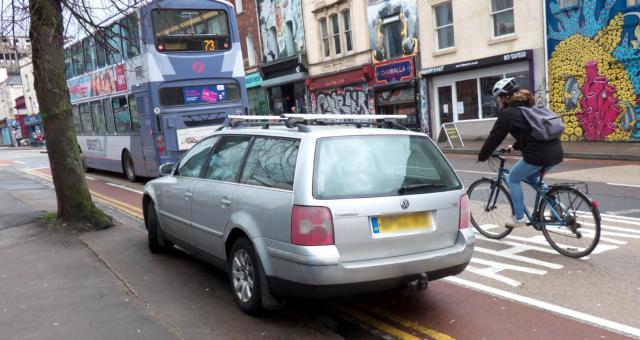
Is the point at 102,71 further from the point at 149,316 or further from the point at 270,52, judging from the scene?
the point at 270,52

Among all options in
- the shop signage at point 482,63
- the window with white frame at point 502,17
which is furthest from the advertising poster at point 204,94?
the window with white frame at point 502,17

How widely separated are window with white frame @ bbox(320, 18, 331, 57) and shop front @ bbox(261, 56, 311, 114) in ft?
5.57

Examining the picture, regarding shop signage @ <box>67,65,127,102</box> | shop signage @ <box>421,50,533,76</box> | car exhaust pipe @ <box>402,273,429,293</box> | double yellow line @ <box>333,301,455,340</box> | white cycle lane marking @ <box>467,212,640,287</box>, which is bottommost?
white cycle lane marking @ <box>467,212,640,287</box>

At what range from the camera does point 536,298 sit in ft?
14.5

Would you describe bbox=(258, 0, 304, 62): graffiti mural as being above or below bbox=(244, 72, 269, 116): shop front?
above

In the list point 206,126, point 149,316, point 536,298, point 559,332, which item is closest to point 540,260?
point 536,298

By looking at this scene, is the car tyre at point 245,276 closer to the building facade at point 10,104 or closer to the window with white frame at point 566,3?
the window with white frame at point 566,3

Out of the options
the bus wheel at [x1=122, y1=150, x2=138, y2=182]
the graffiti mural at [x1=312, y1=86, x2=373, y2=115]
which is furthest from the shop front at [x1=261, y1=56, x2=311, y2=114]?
the bus wheel at [x1=122, y1=150, x2=138, y2=182]

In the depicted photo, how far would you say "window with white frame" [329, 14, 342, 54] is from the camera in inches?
1056

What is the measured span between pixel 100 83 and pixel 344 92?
14.0 m

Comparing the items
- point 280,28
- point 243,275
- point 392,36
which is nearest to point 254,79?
point 280,28

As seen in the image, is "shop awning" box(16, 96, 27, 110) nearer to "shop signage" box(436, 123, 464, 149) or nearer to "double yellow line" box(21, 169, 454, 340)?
"shop signage" box(436, 123, 464, 149)

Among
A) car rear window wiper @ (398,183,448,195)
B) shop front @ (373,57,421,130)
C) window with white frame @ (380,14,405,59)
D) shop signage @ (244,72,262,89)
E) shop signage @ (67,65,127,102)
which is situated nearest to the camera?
car rear window wiper @ (398,183,448,195)

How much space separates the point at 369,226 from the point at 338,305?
1.04 m
